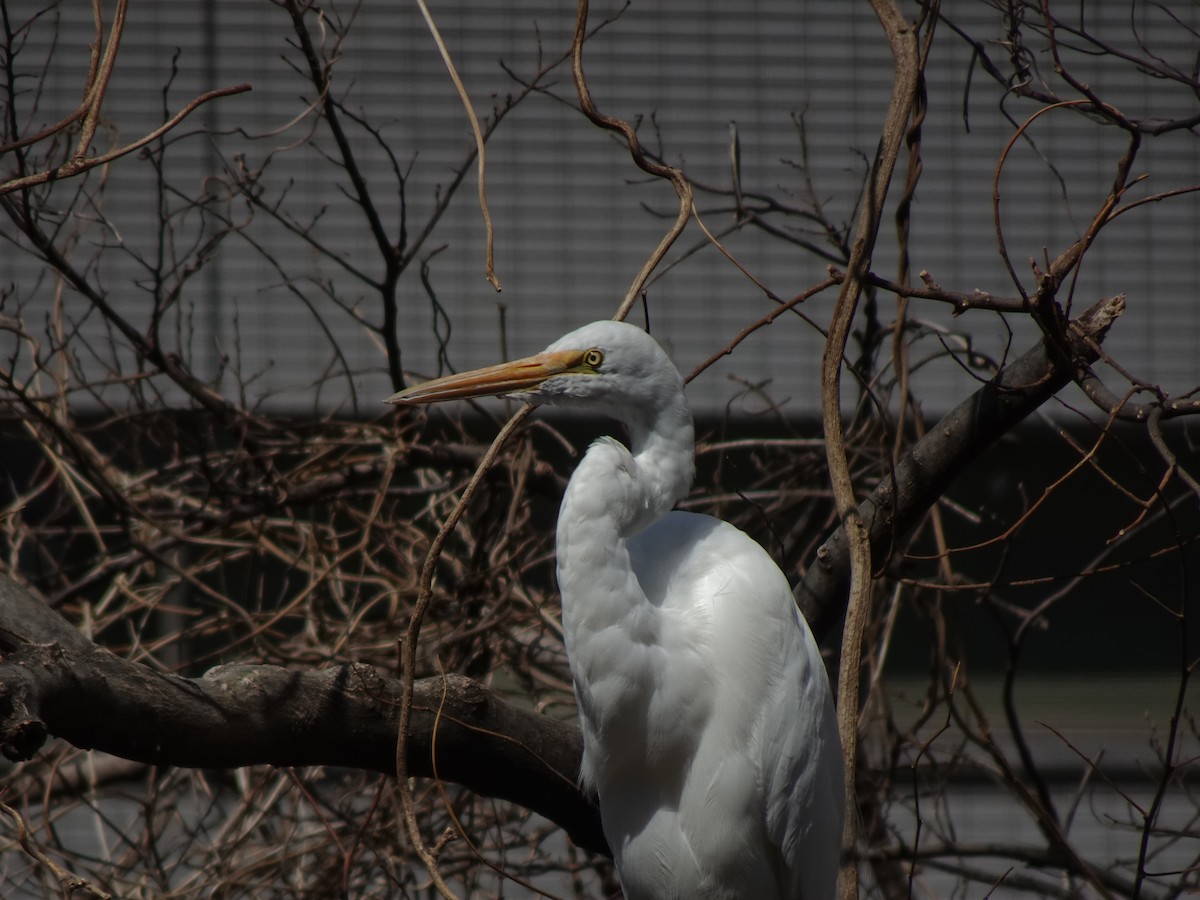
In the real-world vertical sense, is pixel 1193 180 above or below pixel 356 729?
above

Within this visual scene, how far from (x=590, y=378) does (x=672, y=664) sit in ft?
1.26

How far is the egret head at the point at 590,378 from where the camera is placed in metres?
1.36

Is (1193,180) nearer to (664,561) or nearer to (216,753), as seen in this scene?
(664,561)

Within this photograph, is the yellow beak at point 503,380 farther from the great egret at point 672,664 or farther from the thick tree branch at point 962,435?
the thick tree branch at point 962,435

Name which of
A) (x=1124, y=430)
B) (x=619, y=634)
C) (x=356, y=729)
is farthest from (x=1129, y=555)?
(x=356, y=729)

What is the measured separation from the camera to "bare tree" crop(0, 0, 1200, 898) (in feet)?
3.93

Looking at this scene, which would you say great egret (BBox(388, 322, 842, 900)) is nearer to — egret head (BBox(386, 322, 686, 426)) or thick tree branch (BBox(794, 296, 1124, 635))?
egret head (BBox(386, 322, 686, 426))

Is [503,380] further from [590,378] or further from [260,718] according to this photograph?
[260,718]

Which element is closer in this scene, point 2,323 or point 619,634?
point 619,634

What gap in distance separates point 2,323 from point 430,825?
4.04 ft

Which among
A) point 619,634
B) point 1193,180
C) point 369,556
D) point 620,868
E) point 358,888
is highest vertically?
point 1193,180

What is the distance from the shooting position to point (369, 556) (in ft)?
7.18

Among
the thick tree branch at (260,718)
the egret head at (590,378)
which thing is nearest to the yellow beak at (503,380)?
the egret head at (590,378)

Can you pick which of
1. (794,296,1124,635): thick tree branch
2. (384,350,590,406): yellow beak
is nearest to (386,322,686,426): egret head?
(384,350,590,406): yellow beak
